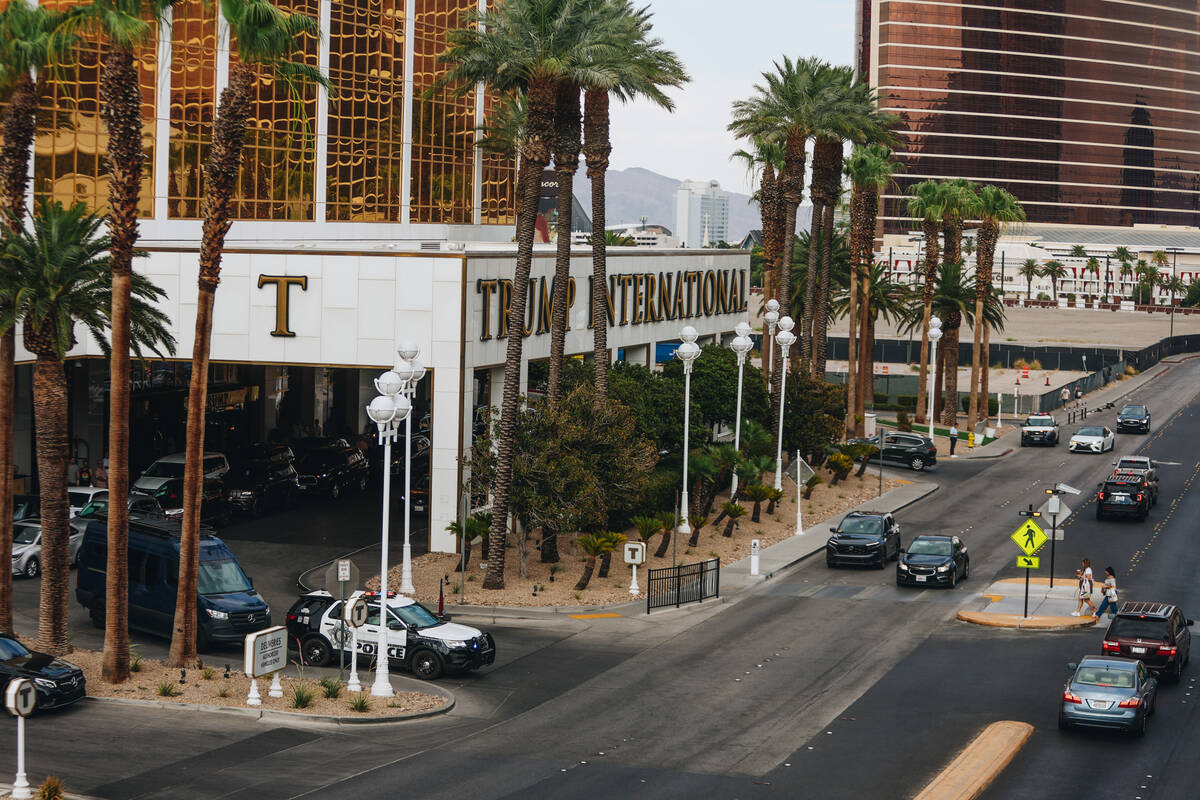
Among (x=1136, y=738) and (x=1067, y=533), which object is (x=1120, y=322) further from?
(x=1136, y=738)

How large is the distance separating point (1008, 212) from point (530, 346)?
45.3 m

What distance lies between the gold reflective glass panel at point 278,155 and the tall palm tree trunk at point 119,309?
32514 mm

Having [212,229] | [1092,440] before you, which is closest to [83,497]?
[212,229]

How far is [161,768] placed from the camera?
80.9 ft

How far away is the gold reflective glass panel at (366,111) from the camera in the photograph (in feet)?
214

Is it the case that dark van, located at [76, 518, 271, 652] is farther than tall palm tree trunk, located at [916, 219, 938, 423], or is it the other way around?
tall palm tree trunk, located at [916, 219, 938, 423]

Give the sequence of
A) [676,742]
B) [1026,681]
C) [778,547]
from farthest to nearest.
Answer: [778,547] < [1026,681] < [676,742]

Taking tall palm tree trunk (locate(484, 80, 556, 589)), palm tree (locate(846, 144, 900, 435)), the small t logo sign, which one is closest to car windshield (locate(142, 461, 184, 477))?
the small t logo sign

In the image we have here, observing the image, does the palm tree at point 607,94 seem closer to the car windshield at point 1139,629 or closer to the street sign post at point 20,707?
the car windshield at point 1139,629

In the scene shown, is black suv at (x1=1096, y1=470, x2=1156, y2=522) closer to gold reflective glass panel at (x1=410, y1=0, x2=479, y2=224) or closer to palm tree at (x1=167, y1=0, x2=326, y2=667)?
gold reflective glass panel at (x1=410, y1=0, x2=479, y2=224)

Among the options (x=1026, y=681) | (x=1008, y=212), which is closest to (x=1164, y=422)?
(x=1008, y=212)

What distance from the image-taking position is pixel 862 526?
4838 cm

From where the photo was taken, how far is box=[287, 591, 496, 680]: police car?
106 ft

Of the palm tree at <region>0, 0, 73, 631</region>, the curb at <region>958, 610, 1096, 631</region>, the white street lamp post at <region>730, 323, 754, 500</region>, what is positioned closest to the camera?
the palm tree at <region>0, 0, 73, 631</region>
